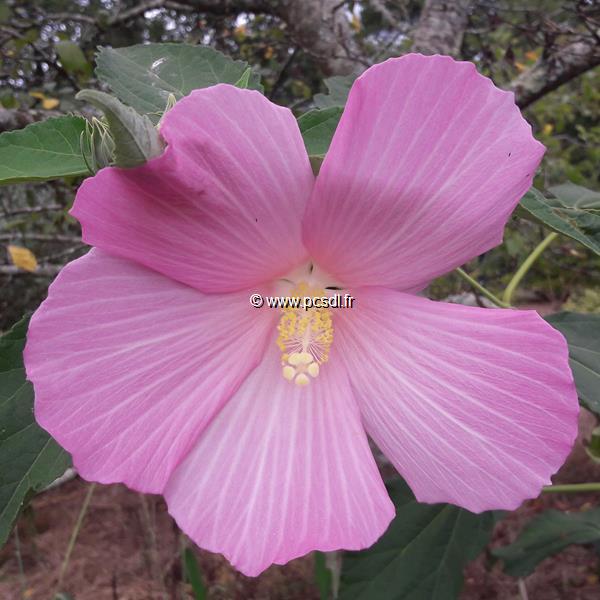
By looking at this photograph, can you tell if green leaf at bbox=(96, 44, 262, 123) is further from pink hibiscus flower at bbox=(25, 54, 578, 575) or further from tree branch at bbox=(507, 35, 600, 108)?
tree branch at bbox=(507, 35, 600, 108)

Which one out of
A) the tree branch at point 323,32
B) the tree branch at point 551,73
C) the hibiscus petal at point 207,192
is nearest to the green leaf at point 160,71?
the hibiscus petal at point 207,192

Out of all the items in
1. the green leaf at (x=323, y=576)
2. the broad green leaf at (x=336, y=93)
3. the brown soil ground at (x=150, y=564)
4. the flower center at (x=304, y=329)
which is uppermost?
the broad green leaf at (x=336, y=93)

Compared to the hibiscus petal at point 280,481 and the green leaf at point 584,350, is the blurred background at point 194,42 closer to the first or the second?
the green leaf at point 584,350

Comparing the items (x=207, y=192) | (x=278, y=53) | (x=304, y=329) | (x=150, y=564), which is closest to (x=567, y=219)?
(x=304, y=329)

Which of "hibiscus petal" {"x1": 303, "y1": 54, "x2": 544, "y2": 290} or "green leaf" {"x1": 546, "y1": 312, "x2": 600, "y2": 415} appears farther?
"green leaf" {"x1": 546, "y1": 312, "x2": 600, "y2": 415}

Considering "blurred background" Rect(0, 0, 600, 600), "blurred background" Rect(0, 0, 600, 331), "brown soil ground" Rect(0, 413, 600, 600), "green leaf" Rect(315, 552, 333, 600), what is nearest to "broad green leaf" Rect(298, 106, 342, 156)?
"blurred background" Rect(0, 0, 600, 331)

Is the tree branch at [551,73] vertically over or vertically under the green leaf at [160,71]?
under
